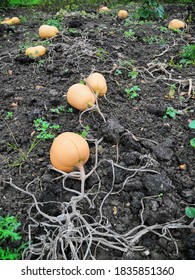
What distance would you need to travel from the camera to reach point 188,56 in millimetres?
4402

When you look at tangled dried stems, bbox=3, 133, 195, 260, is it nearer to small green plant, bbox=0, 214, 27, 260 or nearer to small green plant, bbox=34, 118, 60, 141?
small green plant, bbox=0, 214, 27, 260

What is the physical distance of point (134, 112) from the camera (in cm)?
316

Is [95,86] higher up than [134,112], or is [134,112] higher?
[95,86]

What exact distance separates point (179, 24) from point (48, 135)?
3.89 metres

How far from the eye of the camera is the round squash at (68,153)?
7.57 ft

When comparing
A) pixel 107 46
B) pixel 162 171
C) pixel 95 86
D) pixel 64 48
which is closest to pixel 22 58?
pixel 64 48

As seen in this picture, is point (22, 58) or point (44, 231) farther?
point (22, 58)

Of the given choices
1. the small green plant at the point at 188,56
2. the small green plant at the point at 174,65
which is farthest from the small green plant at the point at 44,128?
the small green plant at the point at 188,56

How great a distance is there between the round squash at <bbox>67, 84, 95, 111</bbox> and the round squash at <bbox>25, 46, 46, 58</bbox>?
148 centimetres

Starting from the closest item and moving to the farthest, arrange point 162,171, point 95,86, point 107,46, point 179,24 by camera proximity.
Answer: point 162,171
point 95,86
point 107,46
point 179,24

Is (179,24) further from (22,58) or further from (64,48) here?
(22,58)

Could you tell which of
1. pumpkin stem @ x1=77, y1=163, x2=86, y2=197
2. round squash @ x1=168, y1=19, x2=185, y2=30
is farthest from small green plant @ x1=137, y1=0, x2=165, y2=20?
pumpkin stem @ x1=77, y1=163, x2=86, y2=197

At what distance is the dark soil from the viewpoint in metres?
2.13

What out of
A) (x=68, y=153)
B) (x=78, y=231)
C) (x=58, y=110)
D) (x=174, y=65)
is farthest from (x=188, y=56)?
(x=78, y=231)
